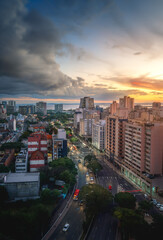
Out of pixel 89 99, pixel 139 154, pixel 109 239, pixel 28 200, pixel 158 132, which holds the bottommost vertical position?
pixel 109 239

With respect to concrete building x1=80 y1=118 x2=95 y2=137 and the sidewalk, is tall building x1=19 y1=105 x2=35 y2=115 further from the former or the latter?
the sidewalk

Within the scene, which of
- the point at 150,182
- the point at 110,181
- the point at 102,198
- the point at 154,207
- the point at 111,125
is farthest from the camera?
the point at 111,125

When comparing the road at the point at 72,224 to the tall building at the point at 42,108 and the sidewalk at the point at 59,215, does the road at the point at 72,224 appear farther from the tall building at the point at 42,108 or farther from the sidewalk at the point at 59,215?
the tall building at the point at 42,108

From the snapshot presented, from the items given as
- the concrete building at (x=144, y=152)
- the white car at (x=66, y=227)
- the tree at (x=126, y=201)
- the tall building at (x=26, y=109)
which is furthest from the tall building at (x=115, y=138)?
the tall building at (x=26, y=109)

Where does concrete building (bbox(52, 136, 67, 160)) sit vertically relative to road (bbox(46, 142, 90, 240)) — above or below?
above

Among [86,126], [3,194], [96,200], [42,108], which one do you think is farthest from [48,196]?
[42,108]

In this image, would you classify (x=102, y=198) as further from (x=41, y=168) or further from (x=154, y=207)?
(x=41, y=168)

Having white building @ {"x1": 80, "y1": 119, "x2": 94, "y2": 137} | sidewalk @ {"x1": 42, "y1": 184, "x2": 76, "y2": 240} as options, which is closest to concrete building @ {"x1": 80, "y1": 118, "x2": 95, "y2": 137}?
white building @ {"x1": 80, "y1": 119, "x2": 94, "y2": 137}

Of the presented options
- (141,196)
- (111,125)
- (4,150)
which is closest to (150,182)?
(141,196)
